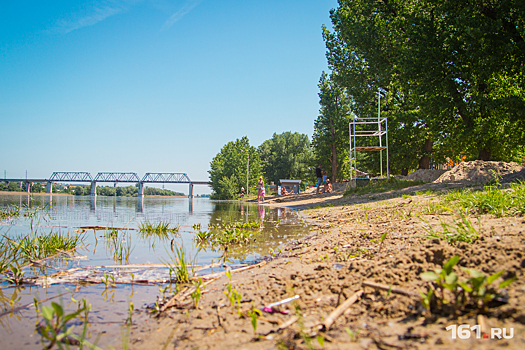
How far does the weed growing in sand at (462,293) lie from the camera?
1.73 meters

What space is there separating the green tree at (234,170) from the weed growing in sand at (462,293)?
5267 centimetres

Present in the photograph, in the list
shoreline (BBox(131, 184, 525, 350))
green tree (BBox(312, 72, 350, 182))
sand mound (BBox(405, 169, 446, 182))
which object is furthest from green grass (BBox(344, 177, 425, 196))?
green tree (BBox(312, 72, 350, 182))

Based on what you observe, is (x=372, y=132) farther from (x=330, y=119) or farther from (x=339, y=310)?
(x=330, y=119)

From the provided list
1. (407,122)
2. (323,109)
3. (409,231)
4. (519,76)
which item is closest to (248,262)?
(409,231)

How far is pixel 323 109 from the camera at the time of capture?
138 ft

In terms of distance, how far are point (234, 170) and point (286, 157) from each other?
1902 cm

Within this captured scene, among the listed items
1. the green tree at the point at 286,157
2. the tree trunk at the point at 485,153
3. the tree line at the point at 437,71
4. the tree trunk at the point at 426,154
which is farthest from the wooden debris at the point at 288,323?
the green tree at the point at 286,157

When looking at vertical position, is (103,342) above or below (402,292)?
below

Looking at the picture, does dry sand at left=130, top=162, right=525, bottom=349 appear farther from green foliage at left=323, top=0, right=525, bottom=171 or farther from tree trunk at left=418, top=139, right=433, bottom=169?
tree trunk at left=418, top=139, right=433, bottom=169

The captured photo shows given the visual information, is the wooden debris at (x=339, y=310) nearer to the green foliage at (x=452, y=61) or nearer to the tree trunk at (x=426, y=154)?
the green foliage at (x=452, y=61)

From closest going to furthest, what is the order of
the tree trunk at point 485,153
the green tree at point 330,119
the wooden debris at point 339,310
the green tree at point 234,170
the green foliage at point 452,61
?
1. the wooden debris at point 339,310
2. the green foliage at point 452,61
3. the tree trunk at point 485,153
4. the green tree at point 330,119
5. the green tree at point 234,170

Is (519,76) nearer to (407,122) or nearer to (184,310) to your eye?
(407,122)

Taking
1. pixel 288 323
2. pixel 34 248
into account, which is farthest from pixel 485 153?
pixel 34 248

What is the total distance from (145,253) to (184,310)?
296cm
